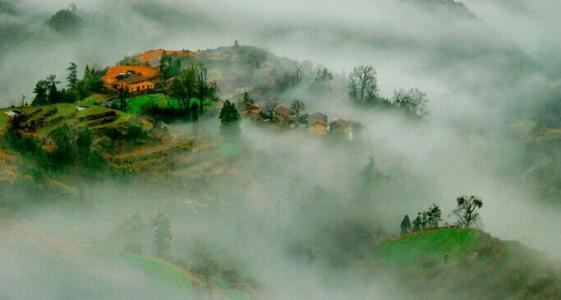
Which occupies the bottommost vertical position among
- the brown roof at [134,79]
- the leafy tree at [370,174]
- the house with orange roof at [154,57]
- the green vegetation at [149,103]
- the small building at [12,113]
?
the leafy tree at [370,174]

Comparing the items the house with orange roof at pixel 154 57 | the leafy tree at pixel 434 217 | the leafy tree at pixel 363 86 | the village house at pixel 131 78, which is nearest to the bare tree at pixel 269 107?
the village house at pixel 131 78

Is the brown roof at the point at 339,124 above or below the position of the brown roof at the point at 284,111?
below

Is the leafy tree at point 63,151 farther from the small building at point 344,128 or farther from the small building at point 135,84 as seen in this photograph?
the small building at point 344,128

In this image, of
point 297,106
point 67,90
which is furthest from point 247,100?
point 67,90

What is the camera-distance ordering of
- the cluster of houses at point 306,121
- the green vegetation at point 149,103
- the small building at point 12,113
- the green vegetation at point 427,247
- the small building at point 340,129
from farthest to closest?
1. the small building at point 340,129
2. the cluster of houses at point 306,121
3. the green vegetation at point 149,103
4. the small building at point 12,113
5. the green vegetation at point 427,247

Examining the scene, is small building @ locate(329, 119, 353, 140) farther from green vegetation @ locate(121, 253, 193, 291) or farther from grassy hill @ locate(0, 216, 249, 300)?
green vegetation @ locate(121, 253, 193, 291)

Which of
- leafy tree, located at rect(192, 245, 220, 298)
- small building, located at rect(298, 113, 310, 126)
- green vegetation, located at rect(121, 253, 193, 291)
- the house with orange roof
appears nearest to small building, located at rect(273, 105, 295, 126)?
small building, located at rect(298, 113, 310, 126)

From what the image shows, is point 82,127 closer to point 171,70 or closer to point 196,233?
point 196,233
